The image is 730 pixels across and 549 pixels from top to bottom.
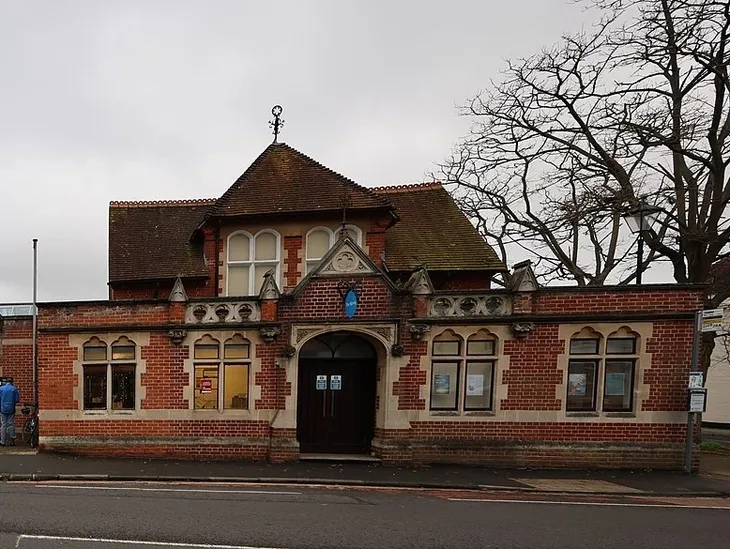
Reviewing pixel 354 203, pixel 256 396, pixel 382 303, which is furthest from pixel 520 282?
pixel 256 396

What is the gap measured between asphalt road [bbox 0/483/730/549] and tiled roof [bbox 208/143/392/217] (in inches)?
313

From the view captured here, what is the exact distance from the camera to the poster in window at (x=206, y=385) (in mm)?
11023

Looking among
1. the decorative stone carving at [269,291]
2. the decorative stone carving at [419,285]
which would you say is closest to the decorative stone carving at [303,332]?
the decorative stone carving at [269,291]

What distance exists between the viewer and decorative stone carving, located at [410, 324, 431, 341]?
10422mm

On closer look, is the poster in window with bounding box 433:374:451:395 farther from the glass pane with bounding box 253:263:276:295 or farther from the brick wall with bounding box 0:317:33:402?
the brick wall with bounding box 0:317:33:402

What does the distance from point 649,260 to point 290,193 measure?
44.2ft

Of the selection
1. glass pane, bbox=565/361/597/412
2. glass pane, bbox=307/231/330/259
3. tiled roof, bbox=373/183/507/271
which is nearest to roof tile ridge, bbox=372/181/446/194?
tiled roof, bbox=373/183/507/271

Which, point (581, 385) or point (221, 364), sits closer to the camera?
point (581, 385)

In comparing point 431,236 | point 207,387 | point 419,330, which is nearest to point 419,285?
point 419,330

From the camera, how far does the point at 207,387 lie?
1102 cm

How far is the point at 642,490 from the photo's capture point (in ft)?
28.7

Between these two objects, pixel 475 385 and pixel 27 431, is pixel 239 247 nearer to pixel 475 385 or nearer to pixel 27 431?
pixel 27 431

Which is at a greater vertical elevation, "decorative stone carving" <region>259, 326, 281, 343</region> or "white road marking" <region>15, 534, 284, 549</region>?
"decorative stone carving" <region>259, 326, 281, 343</region>

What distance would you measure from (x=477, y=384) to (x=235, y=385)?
5816mm
